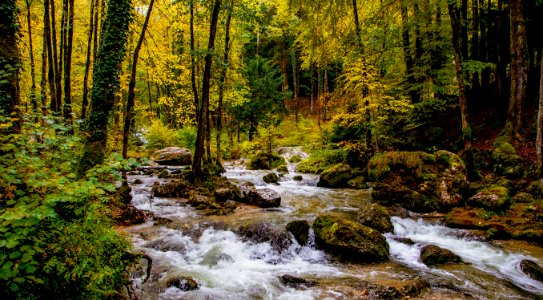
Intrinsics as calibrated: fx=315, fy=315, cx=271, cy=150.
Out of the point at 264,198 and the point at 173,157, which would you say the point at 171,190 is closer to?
the point at 264,198

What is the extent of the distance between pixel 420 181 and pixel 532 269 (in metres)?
5.39

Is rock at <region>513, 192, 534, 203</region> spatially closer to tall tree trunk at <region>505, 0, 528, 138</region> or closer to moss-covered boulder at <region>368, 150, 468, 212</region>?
moss-covered boulder at <region>368, 150, 468, 212</region>

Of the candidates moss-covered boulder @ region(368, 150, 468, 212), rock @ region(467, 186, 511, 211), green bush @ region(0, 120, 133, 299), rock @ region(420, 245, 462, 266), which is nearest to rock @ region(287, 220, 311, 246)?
rock @ region(420, 245, 462, 266)

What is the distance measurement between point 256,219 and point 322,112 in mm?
23411

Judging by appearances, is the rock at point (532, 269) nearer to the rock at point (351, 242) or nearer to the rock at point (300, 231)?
the rock at point (351, 242)

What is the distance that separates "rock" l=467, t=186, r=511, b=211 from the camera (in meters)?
9.26

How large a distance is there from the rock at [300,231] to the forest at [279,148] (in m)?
0.08

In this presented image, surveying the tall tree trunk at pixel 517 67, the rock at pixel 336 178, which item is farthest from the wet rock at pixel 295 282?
the tall tree trunk at pixel 517 67

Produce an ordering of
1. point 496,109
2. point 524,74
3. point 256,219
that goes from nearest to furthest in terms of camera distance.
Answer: point 256,219, point 524,74, point 496,109

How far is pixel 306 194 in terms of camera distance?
1324cm

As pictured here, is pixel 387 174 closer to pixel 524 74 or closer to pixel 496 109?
pixel 524 74

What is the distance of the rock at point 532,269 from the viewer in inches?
233

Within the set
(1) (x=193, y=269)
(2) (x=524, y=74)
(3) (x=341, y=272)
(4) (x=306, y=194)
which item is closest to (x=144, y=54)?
(4) (x=306, y=194)

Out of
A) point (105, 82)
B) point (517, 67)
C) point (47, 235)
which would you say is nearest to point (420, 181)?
point (517, 67)
